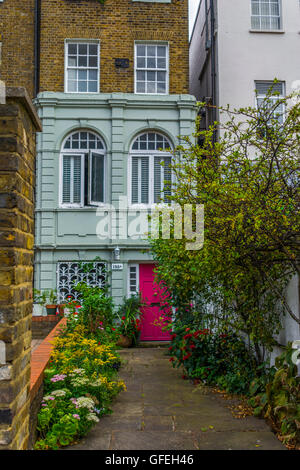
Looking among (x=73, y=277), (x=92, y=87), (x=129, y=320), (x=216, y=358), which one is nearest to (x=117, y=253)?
(x=73, y=277)

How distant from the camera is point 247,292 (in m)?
6.20

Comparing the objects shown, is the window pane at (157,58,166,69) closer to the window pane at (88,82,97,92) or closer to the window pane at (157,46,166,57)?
the window pane at (157,46,166,57)

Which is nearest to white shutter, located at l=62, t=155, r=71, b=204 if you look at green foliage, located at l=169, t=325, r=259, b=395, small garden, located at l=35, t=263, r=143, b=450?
small garden, located at l=35, t=263, r=143, b=450

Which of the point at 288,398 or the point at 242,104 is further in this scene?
the point at 242,104

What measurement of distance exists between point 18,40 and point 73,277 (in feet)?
22.5

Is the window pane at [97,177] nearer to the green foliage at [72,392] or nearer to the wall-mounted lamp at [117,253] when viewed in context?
the wall-mounted lamp at [117,253]

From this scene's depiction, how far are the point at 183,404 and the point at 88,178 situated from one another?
726 cm

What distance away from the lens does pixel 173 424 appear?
5.28 metres

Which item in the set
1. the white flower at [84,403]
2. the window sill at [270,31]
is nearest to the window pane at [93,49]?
the window sill at [270,31]

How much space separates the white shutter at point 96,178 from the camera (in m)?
12.0

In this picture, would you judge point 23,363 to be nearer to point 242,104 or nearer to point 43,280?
point 43,280

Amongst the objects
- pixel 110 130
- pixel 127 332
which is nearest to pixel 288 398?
pixel 127 332

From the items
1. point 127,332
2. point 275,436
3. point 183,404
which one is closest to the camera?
point 275,436

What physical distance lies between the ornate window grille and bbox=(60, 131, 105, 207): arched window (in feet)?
5.49
